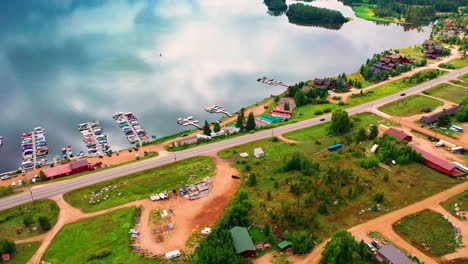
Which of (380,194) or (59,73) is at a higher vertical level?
(59,73)

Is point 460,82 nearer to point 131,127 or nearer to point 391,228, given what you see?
point 391,228

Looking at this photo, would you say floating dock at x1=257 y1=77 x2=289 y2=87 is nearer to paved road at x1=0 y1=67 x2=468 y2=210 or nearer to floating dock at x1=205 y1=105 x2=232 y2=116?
floating dock at x1=205 y1=105 x2=232 y2=116

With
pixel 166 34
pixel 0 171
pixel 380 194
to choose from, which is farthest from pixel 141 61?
pixel 380 194

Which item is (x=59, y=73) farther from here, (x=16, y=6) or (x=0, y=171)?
(x=16, y=6)

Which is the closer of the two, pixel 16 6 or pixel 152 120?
pixel 152 120

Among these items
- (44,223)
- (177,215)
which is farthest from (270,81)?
(44,223)
